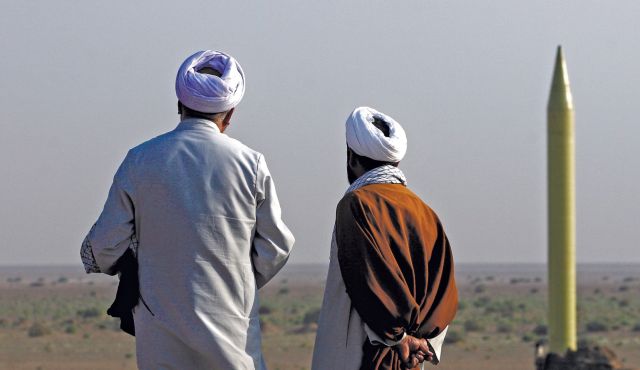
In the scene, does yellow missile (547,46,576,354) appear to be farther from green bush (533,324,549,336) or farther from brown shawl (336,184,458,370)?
green bush (533,324,549,336)

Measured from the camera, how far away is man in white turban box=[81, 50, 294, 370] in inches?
215

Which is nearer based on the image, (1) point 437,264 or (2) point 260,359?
(2) point 260,359

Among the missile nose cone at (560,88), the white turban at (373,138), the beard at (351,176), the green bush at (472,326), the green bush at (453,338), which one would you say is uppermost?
the white turban at (373,138)

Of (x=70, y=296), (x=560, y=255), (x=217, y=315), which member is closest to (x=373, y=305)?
(x=217, y=315)

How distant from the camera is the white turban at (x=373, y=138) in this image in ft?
19.5

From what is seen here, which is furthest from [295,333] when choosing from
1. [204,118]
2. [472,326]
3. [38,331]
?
[204,118]

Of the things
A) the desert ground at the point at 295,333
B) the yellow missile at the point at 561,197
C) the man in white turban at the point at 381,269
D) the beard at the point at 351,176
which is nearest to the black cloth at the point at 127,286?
the man in white turban at the point at 381,269

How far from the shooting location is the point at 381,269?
5840 mm

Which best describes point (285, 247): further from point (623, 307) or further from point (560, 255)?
point (623, 307)

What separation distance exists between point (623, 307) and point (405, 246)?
5577 cm

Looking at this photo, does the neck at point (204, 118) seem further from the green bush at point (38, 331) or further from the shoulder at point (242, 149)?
the green bush at point (38, 331)

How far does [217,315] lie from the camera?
5477 mm

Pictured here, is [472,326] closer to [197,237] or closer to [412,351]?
[412,351]

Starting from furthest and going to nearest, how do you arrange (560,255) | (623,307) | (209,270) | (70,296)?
1. (70,296)
2. (623,307)
3. (560,255)
4. (209,270)
